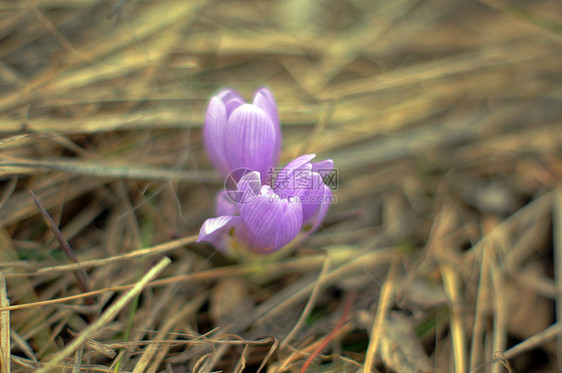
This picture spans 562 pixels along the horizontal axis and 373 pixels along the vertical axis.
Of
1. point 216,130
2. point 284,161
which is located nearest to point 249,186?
point 216,130

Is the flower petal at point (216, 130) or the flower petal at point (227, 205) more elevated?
the flower petal at point (216, 130)

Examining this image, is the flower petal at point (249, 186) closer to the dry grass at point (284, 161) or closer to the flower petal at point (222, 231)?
the flower petal at point (222, 231)

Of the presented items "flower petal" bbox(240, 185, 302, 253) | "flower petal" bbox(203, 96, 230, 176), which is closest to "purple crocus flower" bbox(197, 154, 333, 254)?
"flower petal" bbox(240, 185, 302, 253)

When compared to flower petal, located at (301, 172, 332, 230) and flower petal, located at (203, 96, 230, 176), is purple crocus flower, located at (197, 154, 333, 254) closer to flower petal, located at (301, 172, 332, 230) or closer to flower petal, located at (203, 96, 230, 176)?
flower petal, located at (301, 172, 332, 230)

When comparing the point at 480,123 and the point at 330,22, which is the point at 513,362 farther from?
the point at 330,22

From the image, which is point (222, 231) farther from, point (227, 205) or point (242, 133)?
point (242, 133)

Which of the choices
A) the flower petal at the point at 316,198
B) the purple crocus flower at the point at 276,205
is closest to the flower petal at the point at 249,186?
the purple crocus flower at the point at 276,205
